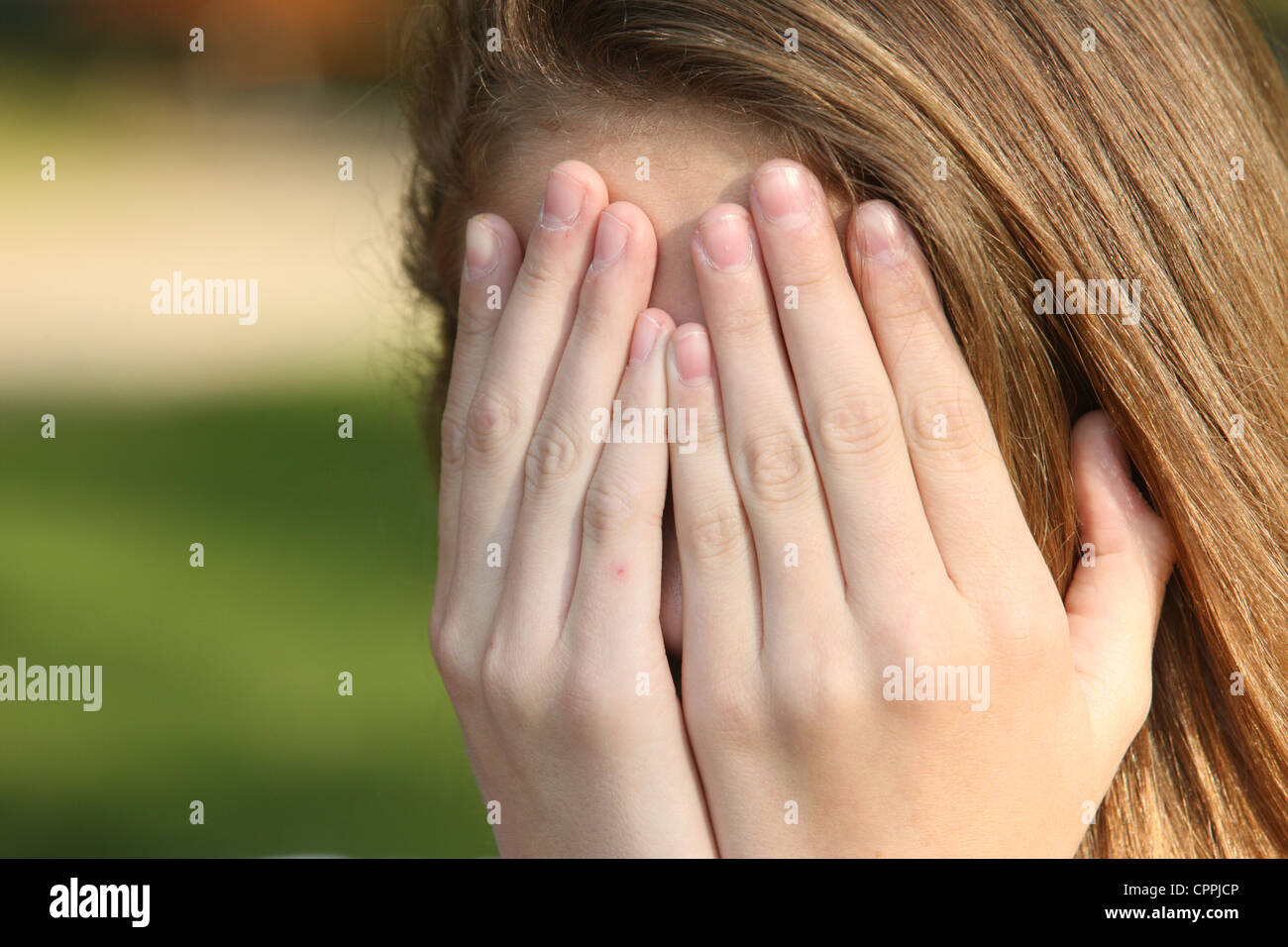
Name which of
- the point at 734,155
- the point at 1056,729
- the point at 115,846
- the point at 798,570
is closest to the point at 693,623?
the point at 798,570

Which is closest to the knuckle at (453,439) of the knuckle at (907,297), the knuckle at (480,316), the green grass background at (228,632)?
the knuckle at (480,316)

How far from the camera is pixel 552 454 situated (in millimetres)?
1124

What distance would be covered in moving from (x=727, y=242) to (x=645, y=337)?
140 millimetres

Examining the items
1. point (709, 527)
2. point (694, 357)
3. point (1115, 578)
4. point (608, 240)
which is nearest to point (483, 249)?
point (608, 240)

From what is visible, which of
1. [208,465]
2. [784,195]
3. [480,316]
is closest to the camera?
[784,195]

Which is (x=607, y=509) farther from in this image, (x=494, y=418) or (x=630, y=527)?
(x=494, y=418)

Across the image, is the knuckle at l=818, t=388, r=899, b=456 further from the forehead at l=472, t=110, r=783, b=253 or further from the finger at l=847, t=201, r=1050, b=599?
the forehead at l=472, t=110, r=783, b=253

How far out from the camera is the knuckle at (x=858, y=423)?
102 centimetres

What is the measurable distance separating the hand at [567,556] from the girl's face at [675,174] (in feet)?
0.08

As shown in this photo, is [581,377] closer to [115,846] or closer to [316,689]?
[115,846]

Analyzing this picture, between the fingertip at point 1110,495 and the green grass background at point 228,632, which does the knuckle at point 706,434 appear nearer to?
the fingertip at point 1110,495

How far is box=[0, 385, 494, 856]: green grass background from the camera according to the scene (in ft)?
12.4

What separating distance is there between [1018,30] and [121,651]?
4.76 m

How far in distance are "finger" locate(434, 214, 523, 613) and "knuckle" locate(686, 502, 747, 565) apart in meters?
0.34
